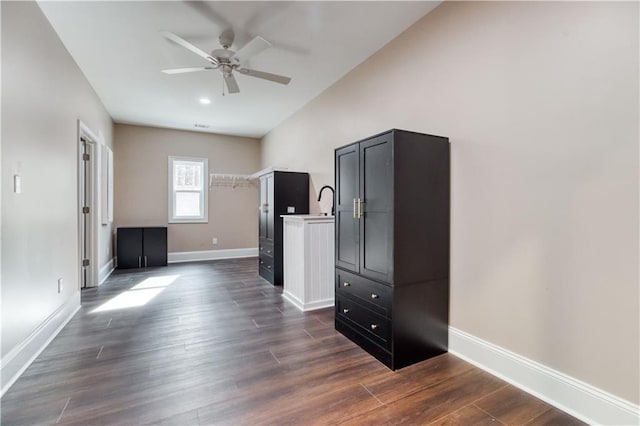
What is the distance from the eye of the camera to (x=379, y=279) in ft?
7.66

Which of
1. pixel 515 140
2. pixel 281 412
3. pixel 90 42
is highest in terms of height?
pixel 90 42

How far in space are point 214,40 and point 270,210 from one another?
2.47 meters

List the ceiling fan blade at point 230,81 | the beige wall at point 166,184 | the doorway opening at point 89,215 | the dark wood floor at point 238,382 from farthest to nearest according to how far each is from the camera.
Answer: the beige wall at point 166,184 → the doorway opening at point 89,215 → the ceiling fan blade at point 230,81 → the dark wood floor at point 238,382

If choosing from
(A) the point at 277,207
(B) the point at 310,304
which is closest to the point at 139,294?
(A) the point at 277,207

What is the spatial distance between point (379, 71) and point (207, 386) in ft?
10.9

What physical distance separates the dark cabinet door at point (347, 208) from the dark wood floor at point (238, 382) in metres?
0.73

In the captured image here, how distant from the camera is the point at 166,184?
6.50m

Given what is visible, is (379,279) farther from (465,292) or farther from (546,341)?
(546,341)

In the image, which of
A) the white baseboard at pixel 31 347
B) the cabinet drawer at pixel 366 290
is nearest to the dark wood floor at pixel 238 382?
the white baseboard at pixel 31 347

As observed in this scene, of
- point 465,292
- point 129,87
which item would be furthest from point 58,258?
point 465,292

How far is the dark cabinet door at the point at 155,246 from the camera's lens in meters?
5.89

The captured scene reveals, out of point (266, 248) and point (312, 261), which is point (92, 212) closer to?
point (266, 248)

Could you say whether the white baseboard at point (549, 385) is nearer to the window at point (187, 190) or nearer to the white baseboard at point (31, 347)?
the white baseboard at point (31, 347)

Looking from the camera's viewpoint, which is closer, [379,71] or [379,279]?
[379,279]
